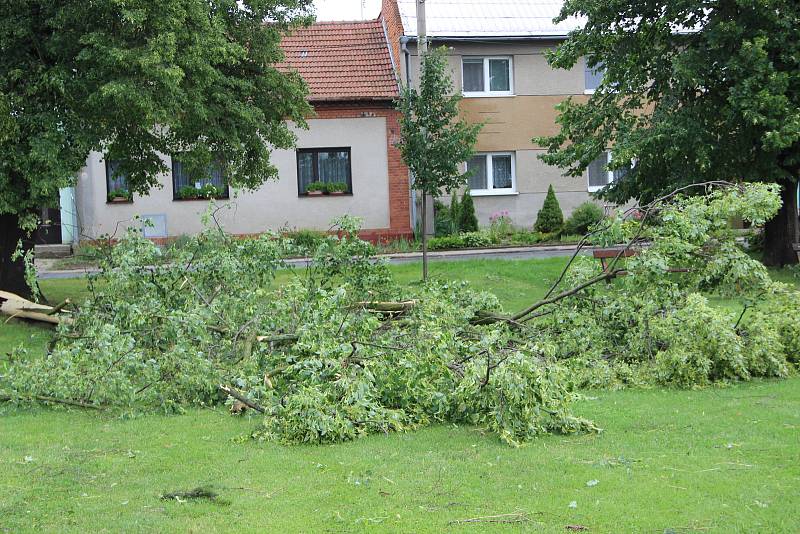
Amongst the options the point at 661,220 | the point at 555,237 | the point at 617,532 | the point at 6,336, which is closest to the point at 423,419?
the point at 617,532

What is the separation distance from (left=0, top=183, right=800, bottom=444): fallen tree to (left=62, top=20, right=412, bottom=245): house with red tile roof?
1645 cm

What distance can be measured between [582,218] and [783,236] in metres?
8.90

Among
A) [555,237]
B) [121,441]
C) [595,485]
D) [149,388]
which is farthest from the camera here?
[555,237]

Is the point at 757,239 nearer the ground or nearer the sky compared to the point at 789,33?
nearer the ground

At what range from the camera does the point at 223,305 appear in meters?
9.96

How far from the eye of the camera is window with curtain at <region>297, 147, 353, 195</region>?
28.3 metres

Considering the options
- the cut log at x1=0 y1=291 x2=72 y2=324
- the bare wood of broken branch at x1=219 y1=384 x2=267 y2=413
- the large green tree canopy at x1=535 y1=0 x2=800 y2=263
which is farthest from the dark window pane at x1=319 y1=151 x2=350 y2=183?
the bare wood of broken branch at x1=219 y1=384 x2=267 y2=413

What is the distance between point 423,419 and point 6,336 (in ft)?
28.0

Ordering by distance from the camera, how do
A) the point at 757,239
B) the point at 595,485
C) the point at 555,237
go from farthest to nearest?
the point at 555,237 < the point at 757,239 < the point at 595,485

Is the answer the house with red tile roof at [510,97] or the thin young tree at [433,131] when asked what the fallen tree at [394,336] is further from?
the house with red tile roof at [510,97]

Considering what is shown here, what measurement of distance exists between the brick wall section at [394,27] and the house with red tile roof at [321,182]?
86 centimetres

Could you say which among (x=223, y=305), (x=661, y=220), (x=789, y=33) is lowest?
(x=223, y=305)

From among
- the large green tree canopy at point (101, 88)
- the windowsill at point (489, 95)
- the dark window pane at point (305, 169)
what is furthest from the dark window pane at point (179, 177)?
the large green tree canopy at point (101, 88)

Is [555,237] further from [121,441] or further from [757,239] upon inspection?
[121,441]
